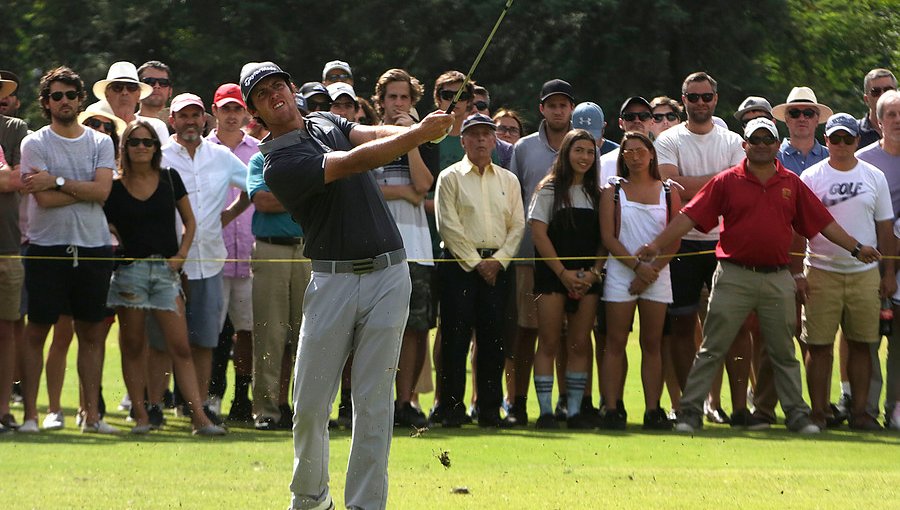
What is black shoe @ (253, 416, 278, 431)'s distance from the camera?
42.8ft

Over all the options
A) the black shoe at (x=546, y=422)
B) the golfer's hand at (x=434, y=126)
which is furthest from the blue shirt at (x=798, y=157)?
the golfer's hand at (x=434, y=126)

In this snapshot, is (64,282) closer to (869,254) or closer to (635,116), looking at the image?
(635,116)

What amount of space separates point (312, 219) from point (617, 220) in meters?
4.97

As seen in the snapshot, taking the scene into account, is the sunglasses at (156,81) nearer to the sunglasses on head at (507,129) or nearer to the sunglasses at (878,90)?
the sunglasses on head at (507,129)

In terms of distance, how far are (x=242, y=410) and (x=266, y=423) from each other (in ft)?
2.13

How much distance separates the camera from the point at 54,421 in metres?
12.8

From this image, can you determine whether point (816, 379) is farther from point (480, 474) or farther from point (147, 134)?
point (147, 134)

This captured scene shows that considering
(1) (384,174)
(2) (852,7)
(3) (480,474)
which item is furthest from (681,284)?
(2) (852,7)

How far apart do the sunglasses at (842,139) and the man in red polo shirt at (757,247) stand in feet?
2.11

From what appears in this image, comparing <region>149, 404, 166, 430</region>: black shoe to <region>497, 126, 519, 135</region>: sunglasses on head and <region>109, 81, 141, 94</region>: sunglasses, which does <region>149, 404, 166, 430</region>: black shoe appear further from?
<region>497, 126, 519, 135</region>: sunglasses on head

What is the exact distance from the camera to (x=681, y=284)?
533 inches

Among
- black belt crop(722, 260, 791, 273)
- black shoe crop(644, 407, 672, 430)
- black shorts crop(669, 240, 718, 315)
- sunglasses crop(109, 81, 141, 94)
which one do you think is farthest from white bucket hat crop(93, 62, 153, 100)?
black belt crop(722, 260, 791, 273)

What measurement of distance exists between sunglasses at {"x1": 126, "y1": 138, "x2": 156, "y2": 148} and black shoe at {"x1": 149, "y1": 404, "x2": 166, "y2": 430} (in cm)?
201

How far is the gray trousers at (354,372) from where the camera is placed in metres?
8.59
